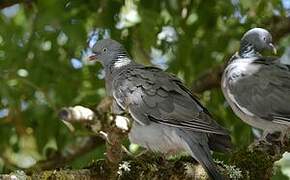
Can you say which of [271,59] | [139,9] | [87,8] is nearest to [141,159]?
[271,59]

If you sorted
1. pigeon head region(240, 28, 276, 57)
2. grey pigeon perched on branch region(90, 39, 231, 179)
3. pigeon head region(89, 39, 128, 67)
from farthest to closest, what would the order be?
pigeon head region(89, 39, 128, 67) → pigeon head region(240, 28, 276, 57) → grey pigeon perched on branch region(90, 39, 231, 179)

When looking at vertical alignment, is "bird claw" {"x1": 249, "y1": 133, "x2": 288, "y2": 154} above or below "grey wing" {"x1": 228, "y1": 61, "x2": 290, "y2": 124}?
below

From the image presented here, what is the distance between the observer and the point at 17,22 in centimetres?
703

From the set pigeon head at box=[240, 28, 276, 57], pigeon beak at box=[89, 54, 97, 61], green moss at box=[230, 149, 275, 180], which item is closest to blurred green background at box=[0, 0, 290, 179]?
pigeon beak at box=[89, 54, 97, 61]

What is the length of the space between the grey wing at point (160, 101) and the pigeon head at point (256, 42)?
96 cm

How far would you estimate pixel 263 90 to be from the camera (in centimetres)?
531

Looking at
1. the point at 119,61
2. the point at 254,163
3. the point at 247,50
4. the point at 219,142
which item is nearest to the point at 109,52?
the point at 119,61

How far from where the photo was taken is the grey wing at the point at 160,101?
472cm

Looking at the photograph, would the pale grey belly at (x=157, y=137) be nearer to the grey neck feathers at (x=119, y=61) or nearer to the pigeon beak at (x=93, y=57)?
the grey neck feathers at (x=119, y=61)

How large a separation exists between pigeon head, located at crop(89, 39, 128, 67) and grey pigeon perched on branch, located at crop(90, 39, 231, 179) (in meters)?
0.68

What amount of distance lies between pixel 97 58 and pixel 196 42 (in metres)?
1.51

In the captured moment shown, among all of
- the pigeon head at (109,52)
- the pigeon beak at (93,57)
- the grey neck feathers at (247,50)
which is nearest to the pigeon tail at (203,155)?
the grey neck feathers at (247,50)

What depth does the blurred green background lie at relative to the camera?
19.9 feet

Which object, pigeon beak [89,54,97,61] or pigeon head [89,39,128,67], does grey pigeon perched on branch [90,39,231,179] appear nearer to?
pigeon head [89,39,128,67]
